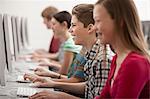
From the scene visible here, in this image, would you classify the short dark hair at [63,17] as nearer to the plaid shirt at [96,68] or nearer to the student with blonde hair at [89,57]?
the student with blonde hair at [89,57]

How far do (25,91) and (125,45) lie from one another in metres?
0.73

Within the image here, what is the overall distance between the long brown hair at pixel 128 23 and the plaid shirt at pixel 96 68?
35 cm

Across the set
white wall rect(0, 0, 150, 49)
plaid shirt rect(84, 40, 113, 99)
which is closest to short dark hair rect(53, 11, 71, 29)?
plaid shirt rect(84, 40, 113, 99)

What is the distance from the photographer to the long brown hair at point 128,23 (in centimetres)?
123

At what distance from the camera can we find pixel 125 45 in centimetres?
125

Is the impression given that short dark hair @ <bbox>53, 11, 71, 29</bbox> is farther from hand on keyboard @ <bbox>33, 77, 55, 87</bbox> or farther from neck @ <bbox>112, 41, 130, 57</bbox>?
neck @ <bbox>112, 41, 130, 57</bbox>

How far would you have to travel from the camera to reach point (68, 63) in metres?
2.55

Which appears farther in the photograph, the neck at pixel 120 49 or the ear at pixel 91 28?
the ear at pixel 91 28

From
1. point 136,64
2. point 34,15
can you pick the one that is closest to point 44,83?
point 136,64

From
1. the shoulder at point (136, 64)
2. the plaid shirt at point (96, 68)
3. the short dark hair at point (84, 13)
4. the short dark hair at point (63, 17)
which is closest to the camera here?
the shoulder at point (136, 64)

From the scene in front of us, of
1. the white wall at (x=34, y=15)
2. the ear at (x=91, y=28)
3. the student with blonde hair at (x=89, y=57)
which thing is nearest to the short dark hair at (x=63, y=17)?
the student with blonde hair at (x=89, y=57)

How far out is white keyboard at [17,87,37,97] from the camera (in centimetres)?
167

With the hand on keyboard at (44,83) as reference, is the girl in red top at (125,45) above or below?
above

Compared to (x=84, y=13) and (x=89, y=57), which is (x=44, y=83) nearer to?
(x=89, y=57)
